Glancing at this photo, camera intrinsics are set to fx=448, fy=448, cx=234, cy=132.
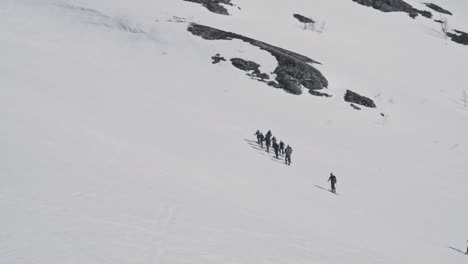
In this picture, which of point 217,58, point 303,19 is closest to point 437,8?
point 303,19

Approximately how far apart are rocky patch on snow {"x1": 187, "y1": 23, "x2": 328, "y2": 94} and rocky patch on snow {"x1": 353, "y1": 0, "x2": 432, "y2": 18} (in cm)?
2974

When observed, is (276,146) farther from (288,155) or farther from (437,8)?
(437,8)

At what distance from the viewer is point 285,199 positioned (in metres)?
17.0

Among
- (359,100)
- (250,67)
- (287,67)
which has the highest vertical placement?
(287,67)

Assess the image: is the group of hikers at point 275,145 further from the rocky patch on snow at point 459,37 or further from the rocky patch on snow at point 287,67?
the rocky patch on snow at point 459,37

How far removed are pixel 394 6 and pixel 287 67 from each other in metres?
36.9

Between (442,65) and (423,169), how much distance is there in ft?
94.0

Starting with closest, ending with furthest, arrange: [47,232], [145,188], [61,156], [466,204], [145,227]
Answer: [47,232], [145,227], [145,188], [61,156], [466,204]

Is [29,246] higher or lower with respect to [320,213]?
higher

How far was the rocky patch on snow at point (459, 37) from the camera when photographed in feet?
204

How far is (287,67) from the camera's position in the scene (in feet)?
129

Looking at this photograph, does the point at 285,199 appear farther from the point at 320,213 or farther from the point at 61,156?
the point at 61,156

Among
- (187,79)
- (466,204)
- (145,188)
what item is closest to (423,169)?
(466,204)

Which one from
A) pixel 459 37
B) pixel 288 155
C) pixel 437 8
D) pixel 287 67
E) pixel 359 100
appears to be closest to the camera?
pixel 288 155
